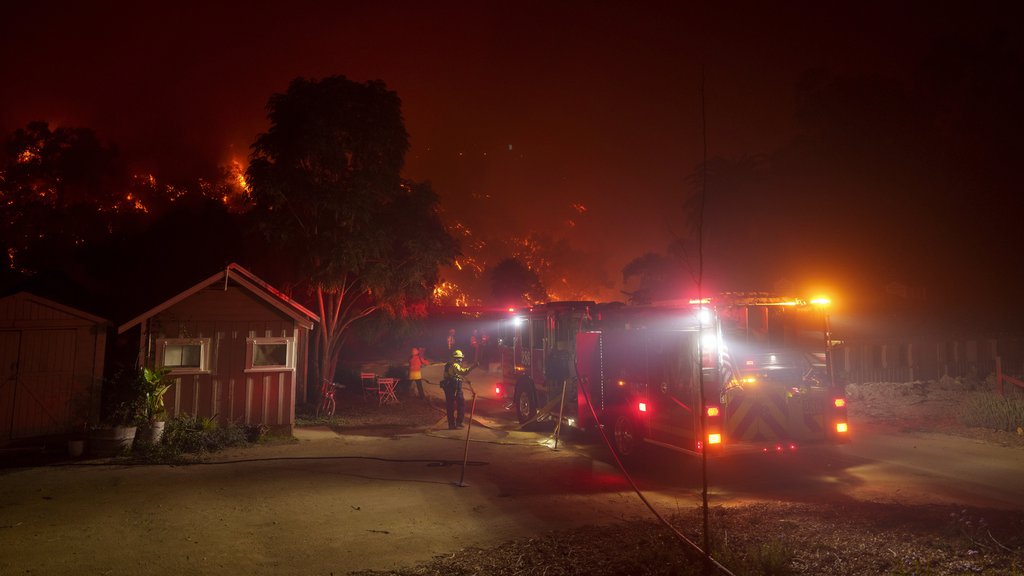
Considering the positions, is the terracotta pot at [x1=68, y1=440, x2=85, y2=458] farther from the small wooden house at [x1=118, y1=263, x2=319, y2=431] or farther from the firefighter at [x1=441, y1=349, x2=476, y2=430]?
the firefighter at [x1=441, y1=349, x2=476, y2=430]

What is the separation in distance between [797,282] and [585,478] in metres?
23.7

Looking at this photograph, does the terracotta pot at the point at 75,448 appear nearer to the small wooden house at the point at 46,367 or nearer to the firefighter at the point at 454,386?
the small wooden house at the point at 46,367

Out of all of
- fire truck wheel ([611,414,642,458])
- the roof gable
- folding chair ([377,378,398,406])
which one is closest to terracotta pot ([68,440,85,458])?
the roof gable

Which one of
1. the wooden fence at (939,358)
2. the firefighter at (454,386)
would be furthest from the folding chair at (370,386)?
the wooden fence at (939,358)

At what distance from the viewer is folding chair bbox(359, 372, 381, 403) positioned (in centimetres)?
1983

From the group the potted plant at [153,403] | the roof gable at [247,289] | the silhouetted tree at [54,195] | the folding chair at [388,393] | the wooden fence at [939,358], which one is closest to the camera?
the potted plant at [153,403]

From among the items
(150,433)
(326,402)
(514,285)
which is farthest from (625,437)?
(514,285)

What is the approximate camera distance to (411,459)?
1104 centimetres

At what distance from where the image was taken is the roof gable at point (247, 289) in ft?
40.7

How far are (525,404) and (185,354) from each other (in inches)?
320

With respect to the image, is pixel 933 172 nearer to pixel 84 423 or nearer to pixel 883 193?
pixel 883 193

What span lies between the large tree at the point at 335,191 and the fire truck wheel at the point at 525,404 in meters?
5.75

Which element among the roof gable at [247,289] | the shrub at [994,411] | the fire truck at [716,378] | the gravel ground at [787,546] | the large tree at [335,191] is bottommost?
the gravel ground at [787,546]

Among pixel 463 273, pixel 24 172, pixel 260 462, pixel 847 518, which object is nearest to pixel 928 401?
pixel 847 518
